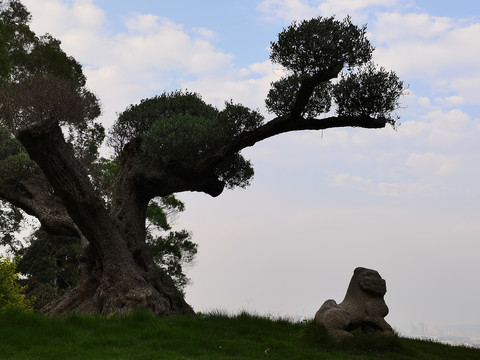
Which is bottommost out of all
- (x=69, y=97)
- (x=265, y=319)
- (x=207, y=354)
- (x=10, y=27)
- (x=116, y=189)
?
(x=207, y=354)

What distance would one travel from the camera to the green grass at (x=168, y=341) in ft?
38.5

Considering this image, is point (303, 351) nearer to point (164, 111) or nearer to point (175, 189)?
point (175, 189)

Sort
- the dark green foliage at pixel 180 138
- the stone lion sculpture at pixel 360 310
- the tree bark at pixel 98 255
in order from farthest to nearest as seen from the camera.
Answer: the dark green foliage at pixel 180 138
the tree bark at pixel 98 255
the stone lion sculpture at pixel 360 310

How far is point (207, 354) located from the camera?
11.8m

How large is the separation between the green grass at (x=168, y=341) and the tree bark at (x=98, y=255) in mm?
2745

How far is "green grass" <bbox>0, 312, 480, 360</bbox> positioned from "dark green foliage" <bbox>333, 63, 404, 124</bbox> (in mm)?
7354

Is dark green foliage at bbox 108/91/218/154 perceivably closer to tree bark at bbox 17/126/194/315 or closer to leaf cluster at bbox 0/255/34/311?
tree bark at bbox 17/126/194/315

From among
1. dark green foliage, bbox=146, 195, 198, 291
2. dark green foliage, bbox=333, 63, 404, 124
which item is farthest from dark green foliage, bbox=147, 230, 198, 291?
dark green foliage, bbox=333, 63, 404, 124

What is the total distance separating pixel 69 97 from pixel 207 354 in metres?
9.32

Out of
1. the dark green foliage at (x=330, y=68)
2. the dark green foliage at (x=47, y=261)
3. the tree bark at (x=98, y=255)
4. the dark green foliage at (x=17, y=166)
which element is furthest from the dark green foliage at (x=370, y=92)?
the dark green foliage at (x=47, y=261)

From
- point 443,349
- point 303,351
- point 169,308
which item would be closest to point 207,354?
point 303,351

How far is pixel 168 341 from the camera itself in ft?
41.0

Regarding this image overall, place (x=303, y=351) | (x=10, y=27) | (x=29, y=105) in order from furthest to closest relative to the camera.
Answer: (x=10, y=27), (x=29, y=105), (x=303, y=351)

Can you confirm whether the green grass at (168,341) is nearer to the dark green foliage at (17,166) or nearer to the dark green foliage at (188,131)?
the dark green foliage at (188,131)
